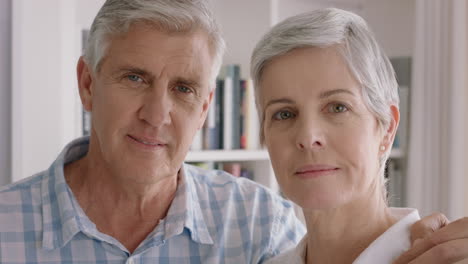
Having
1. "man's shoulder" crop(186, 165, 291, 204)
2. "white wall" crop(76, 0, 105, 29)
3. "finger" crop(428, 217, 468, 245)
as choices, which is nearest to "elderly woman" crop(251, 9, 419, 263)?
"finger" crop(428, 217, 468, 245)

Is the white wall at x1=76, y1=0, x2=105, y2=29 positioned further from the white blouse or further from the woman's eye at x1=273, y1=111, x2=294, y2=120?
the white blouse

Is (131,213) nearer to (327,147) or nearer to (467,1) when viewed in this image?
(327,147)

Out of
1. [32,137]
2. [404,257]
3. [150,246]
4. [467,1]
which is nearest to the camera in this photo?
[404,257]

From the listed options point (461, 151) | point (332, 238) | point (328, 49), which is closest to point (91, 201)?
point (332, 238)

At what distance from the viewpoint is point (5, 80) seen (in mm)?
2580

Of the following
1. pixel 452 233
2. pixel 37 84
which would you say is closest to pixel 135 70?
pixel 452 233

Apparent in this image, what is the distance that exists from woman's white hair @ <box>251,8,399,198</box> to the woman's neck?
0.18m

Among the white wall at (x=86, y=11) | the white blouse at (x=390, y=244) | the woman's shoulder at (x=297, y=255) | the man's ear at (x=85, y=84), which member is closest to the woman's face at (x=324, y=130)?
the white blouse at (x=390, y=244)

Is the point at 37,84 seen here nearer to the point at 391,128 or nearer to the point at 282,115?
the point at 282,115

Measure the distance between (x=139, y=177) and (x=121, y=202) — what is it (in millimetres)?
140

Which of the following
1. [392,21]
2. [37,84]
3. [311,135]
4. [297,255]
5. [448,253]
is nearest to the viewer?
[448,253]

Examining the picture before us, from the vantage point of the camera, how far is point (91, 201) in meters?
1.79

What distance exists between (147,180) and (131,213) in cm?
15

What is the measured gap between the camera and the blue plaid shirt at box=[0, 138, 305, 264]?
1661mm
